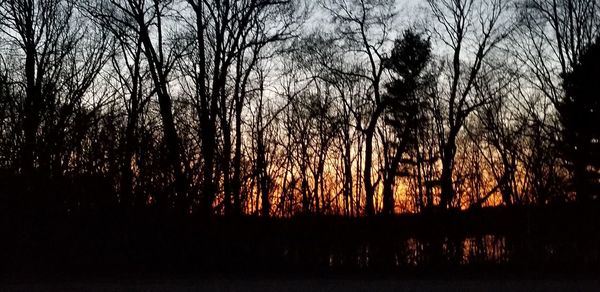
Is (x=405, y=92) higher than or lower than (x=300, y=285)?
higher

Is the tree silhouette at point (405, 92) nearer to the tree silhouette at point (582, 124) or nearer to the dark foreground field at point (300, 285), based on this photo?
the tree silhouette at point (582, 124)

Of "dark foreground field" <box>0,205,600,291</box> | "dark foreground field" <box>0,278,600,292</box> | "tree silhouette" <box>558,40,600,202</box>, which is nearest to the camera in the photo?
"dark foreground field" <box>0,278,600,292</box>

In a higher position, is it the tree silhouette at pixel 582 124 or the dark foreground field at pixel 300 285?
the tree silhouette at pixel 582 124

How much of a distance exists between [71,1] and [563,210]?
2556 cm

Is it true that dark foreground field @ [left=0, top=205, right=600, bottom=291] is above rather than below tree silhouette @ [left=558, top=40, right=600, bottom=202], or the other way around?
below

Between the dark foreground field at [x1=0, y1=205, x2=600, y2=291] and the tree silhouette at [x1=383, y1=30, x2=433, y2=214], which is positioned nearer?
the dark foreground field at [x1=0, y1=205, x2=600, y2=291]

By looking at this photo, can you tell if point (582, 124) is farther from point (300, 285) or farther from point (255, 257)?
point (300, 285)


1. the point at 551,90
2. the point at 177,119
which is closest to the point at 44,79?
the point at 177,119

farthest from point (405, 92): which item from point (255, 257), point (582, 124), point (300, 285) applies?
point (300, 285)

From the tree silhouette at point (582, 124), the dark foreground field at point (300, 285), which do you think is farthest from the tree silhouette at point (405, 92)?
the dark foreground field at point (300, 285)

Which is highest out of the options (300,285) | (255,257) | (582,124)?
(582,124)

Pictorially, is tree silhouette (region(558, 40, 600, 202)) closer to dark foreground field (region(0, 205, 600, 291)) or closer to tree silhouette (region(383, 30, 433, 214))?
tree silhouette (region(383, 30, 433, 214))

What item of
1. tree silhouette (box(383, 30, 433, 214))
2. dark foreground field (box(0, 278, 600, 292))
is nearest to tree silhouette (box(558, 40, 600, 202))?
tree silhouette (box(383, 30, 433, 214))

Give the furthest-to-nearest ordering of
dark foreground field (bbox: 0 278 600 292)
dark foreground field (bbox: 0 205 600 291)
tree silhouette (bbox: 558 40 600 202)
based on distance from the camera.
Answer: tree silhouette (bbox: 558 40 600 202) < dark foreground field (bbox: 0 205 600 291) < dark foreground field (bbox: 0 278 600 292)
